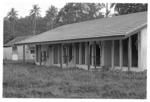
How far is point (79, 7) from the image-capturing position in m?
51.3

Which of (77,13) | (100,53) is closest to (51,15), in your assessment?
(77,13)

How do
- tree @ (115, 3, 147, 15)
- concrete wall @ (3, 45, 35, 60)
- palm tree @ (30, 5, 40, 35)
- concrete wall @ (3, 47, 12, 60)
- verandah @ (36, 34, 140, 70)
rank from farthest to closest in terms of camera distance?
palm tree @ (30, 5, 40, 35) < concrete wall @ (3, 47, 12, 60) < concrete wall @ (3, 45, 35, 60) < tree @ (115, 3, 147, 15) < verandah @ (36, 34, 140, 70)

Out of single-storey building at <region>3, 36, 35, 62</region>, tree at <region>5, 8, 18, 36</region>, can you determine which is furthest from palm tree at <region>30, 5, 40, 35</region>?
single-storey building at <region>3, 36, 35, 62</region>

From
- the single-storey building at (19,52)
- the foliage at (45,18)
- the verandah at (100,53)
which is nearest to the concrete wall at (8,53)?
the single-storey building at (19,52)

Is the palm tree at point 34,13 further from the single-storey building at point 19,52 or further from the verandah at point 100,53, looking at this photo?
the verandah at point 100,53

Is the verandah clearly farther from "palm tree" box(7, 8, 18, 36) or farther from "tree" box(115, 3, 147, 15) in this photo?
"palm tree" box(7, 8, 18, 36)

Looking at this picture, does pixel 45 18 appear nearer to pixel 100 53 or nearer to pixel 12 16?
pixel 12 16

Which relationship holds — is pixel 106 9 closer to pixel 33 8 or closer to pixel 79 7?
pixel 79 7

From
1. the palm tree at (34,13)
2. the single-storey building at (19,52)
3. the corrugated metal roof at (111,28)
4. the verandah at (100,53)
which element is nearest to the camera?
the corrugated metal roof at (111,28)

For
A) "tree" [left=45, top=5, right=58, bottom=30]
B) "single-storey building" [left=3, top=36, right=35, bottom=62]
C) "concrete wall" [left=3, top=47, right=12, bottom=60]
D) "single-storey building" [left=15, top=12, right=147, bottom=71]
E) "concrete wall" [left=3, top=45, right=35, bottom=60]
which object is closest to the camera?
"single-storey building" [left=15, top=12, right=147, bottom=71]

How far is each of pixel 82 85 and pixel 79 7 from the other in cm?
4324

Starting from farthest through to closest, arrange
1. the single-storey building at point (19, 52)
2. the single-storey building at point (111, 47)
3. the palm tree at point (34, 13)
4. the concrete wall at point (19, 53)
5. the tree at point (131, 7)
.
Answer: the palm tree at point (34, 13)
the concrete wall at point (19, 53)
the single-storey building at point (19, 52)
the tree at point (131, 7)
the single-storey building at point (111, 47)

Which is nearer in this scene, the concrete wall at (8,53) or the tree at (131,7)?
the tree at (131,7)

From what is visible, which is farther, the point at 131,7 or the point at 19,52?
the point at 19,52
